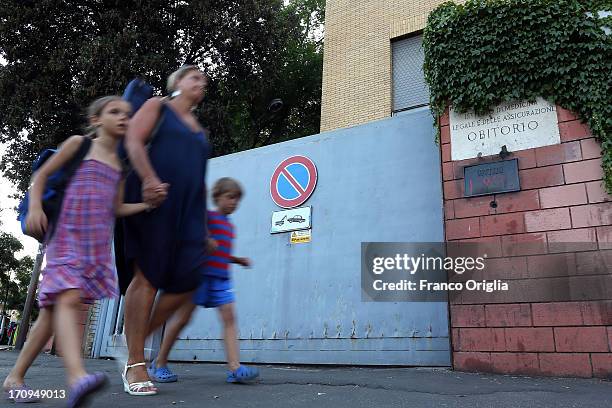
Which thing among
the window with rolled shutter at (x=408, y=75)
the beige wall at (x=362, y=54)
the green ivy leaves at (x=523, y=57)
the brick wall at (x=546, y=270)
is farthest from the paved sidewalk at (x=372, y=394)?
the beige wall at (x=362, y=54)

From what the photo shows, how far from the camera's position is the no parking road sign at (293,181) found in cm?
660

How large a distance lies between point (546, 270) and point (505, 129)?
144cm

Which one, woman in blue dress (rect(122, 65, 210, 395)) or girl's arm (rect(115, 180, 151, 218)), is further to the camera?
woman in blue dress (rect(122, 65, 210, 395))

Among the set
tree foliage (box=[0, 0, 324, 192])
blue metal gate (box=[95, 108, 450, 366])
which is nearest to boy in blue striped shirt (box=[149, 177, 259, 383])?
blue metal gate (box=[95, 108, 450, 366])

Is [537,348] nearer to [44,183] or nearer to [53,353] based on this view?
[44,183]

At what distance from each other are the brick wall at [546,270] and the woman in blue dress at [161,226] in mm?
2917

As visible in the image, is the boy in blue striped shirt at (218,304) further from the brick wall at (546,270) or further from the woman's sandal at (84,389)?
the brick wall at (546,270)

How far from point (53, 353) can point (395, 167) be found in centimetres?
645

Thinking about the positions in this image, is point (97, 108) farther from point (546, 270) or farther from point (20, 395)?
point (546, 270)

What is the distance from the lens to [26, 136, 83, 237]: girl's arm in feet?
7.01

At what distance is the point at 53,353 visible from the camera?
A: 8430mm

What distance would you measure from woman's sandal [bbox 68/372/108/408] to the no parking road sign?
477cm

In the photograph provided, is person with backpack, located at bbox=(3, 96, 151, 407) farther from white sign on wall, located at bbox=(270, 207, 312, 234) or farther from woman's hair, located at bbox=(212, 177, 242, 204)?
white sign on wall, located at bbox=(270, 207, 312, 234)

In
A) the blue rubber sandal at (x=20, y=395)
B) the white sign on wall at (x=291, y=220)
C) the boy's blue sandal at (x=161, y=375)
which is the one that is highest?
the white sign on wall at (x=291, y=220)
